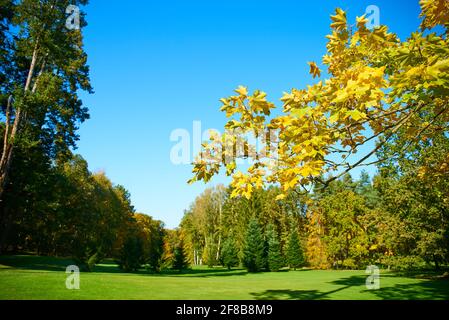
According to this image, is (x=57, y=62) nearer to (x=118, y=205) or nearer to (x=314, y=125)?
(x=314, y=125)

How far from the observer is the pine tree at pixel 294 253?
131 feet

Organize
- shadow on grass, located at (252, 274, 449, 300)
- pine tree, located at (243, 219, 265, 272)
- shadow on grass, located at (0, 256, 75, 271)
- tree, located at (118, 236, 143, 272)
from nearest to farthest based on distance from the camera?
shadow on grass, located at (252, 274, 449, 300)
shadow on grass, located at (0, 256, 75, 271)
tree, located at (118, 236, 143, 272)
pine tree, located at (243, 219, 265, 272)

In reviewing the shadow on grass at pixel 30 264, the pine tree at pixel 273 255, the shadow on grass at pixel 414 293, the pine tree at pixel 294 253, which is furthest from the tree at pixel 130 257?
the shadow on grass at pixel 414 293

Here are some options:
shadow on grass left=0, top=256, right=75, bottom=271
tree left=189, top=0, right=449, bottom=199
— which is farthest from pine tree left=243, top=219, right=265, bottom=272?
tree left=189, top=0, right=449, bottom=199

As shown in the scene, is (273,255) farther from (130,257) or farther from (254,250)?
(130,257)

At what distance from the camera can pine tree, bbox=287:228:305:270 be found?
40031mm

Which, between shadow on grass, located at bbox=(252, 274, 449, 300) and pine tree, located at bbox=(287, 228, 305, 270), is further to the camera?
pine tree, located at bbox=(287, 228, 305, 270)

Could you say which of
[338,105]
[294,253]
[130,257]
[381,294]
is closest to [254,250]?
[294,253]

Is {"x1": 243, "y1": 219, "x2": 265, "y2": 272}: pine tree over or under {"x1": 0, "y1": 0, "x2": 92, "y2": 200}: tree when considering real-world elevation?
under

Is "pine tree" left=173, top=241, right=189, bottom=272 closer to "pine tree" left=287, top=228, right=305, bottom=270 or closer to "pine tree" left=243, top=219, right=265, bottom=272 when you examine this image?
"pine tree" left=243, top=219, right=265, bottom=272

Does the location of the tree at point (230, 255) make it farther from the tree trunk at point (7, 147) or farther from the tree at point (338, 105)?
the tree at point (338, 105)

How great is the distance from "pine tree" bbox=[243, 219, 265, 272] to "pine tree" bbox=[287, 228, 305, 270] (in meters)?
5.71

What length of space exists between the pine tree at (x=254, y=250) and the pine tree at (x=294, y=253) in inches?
225
